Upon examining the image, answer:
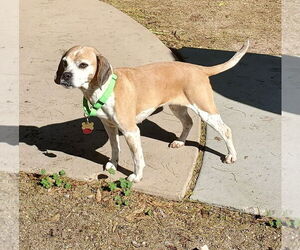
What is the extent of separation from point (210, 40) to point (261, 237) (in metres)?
4.58

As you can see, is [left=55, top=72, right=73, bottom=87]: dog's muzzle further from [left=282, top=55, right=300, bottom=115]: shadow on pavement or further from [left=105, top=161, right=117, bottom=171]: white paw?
[left=282, top=55, right=300, bottom=115]: shadow on pavement

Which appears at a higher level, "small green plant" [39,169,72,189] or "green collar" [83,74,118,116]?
"green collar" [83,74,118,116]

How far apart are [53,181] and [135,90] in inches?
46.5

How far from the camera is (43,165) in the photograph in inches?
243

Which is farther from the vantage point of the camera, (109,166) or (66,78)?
(109,166)

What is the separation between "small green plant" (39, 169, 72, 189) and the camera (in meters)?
5.85

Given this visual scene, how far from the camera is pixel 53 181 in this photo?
5.92 metres

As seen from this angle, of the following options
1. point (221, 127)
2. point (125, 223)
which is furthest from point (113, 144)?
point (221, 127)

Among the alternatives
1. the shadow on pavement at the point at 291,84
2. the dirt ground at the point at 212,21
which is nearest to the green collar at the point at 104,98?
the shadow on pavement at the point at 291,84

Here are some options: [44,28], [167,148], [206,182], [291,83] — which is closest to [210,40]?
[291,83]

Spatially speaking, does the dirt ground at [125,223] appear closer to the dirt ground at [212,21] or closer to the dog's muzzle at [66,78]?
the dog's muzzle at [66,78]

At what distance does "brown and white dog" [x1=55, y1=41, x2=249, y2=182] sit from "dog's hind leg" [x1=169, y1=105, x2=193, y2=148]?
154 millimetres

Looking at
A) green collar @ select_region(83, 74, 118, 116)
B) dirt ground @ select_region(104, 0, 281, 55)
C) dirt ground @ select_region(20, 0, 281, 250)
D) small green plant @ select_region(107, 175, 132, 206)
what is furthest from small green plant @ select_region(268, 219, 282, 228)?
dirt ground @ select_region(104, 0, 281, 55)

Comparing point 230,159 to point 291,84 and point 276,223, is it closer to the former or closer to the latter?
point 276,223
